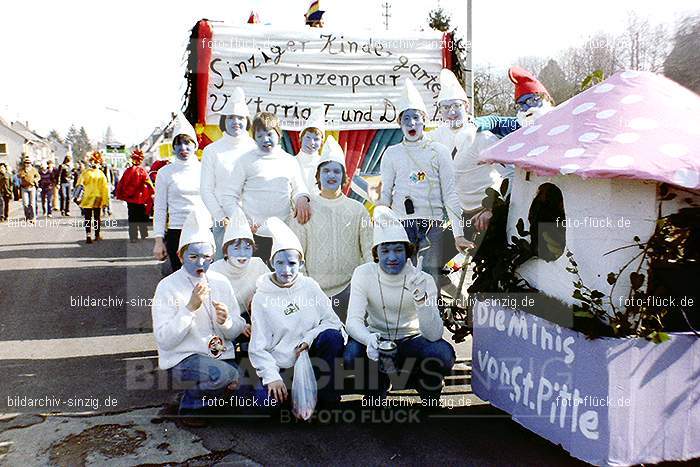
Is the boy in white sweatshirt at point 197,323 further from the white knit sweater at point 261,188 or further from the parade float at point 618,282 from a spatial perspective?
the parade float at point 618,282

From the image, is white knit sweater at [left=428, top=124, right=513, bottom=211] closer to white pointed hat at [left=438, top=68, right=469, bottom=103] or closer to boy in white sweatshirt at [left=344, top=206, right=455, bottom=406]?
white pointed hat at [left=438, top=68, right=469, bottom=103]

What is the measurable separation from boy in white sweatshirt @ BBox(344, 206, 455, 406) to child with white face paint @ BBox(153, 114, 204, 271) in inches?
85.8

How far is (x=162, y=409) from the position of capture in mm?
4223

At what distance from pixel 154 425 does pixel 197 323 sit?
0.66 m

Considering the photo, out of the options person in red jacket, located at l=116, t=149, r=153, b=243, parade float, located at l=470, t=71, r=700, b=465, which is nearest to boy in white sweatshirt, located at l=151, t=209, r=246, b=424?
parade float, located at l=470, t=71, r=700, b=465

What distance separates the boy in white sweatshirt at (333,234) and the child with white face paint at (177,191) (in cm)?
139

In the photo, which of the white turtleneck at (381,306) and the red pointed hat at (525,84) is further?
the red pointed hat at (525,84)

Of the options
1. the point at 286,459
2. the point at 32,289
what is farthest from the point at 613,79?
the point at 32,289

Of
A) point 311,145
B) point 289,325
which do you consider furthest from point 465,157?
point 289,325

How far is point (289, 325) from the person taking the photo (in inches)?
160

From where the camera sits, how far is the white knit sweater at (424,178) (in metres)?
4.82

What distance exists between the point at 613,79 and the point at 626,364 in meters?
1.64

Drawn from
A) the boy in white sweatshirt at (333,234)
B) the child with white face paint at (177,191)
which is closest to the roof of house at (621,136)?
the boy in white sweatshirt at (333,234)

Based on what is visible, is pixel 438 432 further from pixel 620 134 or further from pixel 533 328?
pixel 620 134
